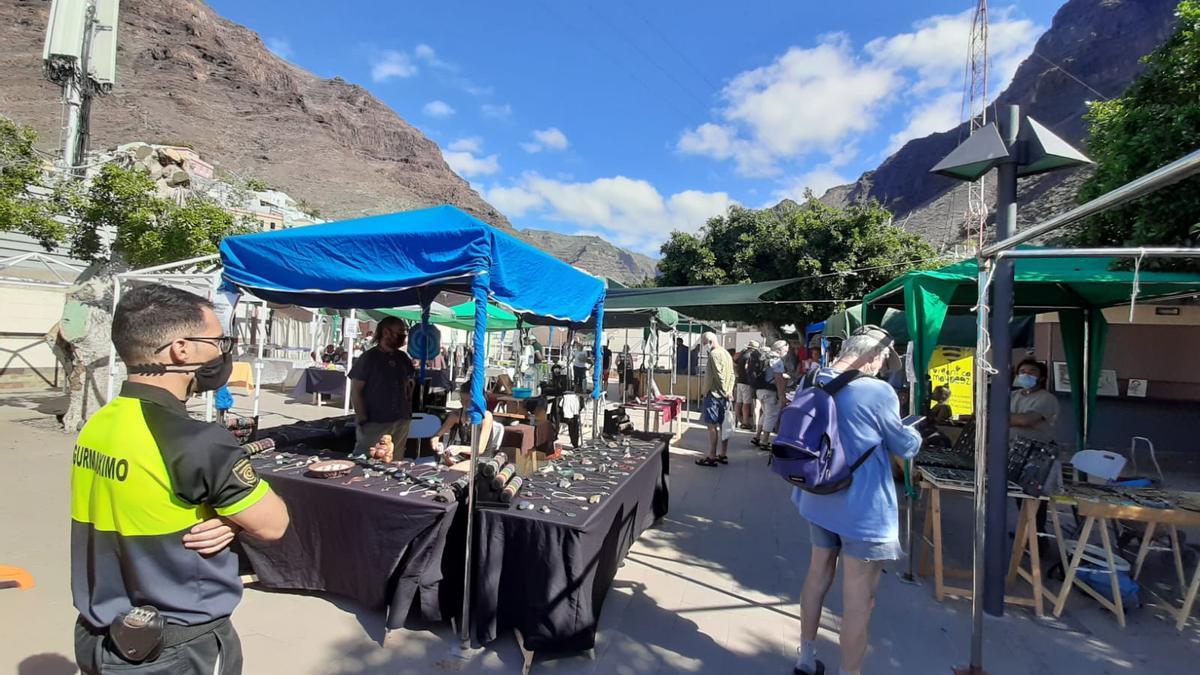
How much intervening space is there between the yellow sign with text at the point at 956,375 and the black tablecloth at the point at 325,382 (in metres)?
10.7

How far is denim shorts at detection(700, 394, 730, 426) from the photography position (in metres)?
7.11

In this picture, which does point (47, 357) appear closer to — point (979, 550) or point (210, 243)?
point (210, 243)

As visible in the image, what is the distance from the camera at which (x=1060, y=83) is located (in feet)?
138

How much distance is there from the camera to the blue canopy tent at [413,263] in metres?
3.06

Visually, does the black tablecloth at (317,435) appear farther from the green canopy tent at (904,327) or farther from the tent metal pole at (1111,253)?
→ the green canopy tent at (904,327)

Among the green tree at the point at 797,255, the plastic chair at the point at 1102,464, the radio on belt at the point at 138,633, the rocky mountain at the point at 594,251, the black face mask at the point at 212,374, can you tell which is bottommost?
the radio on belt at the point at 138,633

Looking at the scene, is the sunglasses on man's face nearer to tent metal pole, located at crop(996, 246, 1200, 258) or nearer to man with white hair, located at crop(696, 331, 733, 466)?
tent metal pole, located at crop(996, 246, 1200, 258)

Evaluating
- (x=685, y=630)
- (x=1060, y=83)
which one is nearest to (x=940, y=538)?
(x=685, y=630)

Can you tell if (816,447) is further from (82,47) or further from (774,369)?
(82,47)

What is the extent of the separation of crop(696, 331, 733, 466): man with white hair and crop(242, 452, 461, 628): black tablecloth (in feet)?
15.6

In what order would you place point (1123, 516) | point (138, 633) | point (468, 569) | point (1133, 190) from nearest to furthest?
point (138, 633) < point (1133, 190) < point (468, 569) < point (1123, 516)

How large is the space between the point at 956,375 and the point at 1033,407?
4384mm

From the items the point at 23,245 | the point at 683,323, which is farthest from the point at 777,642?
the point at 23,245

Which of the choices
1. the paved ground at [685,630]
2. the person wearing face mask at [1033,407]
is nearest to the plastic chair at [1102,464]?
the person wearing face mask at [1033,407]
